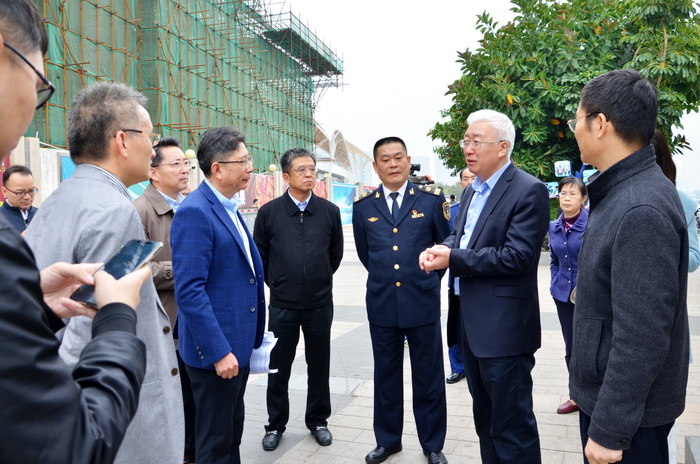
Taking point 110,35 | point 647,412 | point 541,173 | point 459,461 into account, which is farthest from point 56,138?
point 647,412

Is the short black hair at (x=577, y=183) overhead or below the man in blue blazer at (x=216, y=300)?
overhead

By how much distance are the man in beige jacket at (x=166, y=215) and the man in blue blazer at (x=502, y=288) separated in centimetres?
169

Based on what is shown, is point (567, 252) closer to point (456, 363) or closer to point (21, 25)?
point (456, 363)

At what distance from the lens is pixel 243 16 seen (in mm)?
34562

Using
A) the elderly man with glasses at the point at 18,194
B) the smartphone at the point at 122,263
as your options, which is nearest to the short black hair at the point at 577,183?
the smartphone at the point at 122,263

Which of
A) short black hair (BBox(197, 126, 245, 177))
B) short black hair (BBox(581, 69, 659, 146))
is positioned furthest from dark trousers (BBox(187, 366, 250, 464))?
short black hair (BBox(581, 69, 659, 146))

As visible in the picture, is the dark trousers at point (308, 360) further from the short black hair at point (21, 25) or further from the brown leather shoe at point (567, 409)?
the short black hair at point (21, 25)

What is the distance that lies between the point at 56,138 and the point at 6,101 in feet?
71.7

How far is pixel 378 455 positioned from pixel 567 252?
2232mm

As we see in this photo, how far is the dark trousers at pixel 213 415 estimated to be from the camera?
9.09 feet

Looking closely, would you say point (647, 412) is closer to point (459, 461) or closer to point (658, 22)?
point (459, 461)

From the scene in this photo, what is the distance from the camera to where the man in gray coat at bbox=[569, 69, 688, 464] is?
1693 mm

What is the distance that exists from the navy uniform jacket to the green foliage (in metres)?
8.55

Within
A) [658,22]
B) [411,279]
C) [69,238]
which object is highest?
[658,22]
